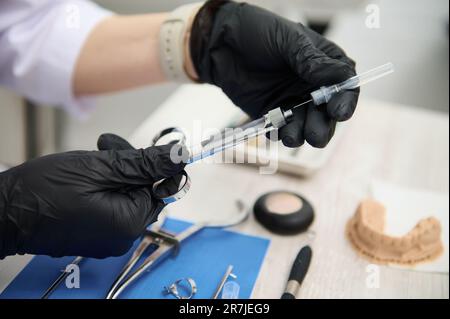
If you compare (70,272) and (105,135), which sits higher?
(105,135)

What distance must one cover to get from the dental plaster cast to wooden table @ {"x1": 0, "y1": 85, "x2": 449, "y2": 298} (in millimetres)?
16

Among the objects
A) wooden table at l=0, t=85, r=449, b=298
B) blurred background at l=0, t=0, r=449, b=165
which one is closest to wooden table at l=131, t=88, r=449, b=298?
wooden table at l=0, t=85, r=449, b=298

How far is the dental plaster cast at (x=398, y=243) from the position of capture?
1.91 feet

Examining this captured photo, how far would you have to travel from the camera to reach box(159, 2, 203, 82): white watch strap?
667mm

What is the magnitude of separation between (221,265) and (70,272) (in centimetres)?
17

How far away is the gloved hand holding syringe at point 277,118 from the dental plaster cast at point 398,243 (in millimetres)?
211

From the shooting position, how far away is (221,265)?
544 mm

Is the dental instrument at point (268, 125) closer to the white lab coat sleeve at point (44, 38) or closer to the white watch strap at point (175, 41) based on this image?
the white watch strap at point (175, 41)

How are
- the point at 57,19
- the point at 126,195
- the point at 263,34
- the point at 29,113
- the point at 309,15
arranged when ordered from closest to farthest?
the point at 126,195
the point at 263,34
the point at 57,19
the point at 29,113
the point at 309,15

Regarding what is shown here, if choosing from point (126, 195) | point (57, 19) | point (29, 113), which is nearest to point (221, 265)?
point (126, 195)

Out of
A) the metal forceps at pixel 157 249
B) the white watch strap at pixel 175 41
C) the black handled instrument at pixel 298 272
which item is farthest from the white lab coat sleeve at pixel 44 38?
the black handled instrument at pixel 298 272
